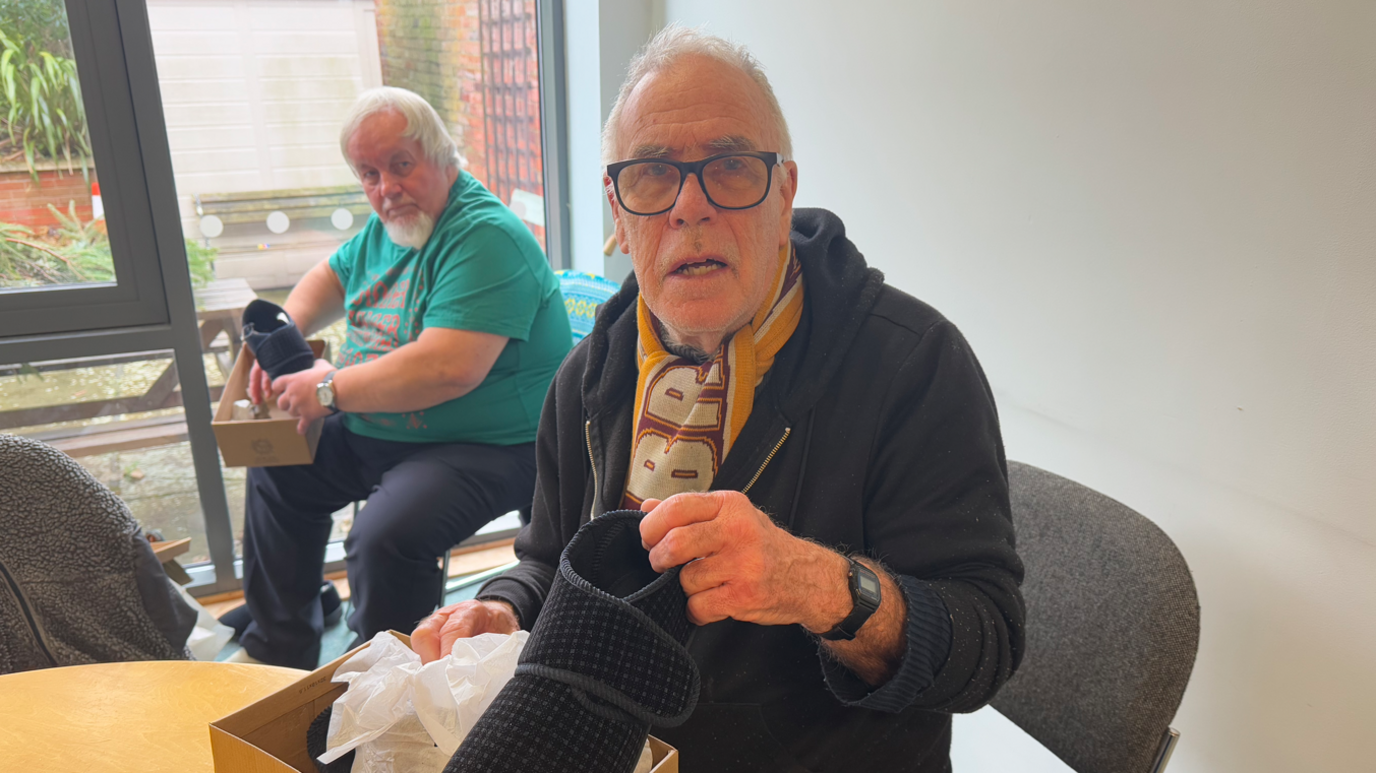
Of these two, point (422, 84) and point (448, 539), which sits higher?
point (422, 84)

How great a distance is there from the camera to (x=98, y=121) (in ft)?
7.33

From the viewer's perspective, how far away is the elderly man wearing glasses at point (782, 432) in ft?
2.90

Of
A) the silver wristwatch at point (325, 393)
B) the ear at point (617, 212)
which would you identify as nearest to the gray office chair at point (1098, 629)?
the ear at point (617, 212)

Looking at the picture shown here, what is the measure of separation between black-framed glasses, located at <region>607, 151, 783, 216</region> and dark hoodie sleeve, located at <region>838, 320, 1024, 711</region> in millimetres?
280

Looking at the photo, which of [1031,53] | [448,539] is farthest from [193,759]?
[1031,53]

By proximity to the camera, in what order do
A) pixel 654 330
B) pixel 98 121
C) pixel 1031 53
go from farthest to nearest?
pixel 98 121 < pixel 1031 53 < pixel 654 330

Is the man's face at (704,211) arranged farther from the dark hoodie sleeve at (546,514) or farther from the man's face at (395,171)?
the man's face at (395,171)

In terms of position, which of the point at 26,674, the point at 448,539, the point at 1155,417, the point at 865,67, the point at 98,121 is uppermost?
the point at 865,67

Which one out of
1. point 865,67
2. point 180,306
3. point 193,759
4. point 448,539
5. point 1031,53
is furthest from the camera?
point 180,306

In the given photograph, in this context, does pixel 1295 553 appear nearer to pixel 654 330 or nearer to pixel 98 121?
pixel 654 330

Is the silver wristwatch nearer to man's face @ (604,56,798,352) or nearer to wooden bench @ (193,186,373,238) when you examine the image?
wooden bench @ (193,186,373,238)

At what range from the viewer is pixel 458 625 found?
0.96m

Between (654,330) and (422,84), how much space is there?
78.9 inches

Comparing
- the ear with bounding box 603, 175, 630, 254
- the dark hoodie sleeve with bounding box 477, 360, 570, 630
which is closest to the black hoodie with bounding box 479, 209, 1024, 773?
the dark hoodie sleeve with bounding box 477, 360, 570, 630
